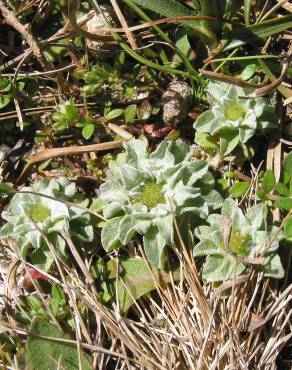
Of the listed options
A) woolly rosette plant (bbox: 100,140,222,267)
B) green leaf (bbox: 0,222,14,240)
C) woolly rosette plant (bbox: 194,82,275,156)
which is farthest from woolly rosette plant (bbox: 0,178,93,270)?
woolly rosette plant (bbox: 194,82,275,156)

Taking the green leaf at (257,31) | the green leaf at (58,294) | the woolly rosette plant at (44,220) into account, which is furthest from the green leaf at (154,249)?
the green leaf at (257,31)

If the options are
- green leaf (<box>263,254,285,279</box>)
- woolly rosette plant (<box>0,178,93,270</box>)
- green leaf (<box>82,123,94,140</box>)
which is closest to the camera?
green leaf (<box>263,254,285,279</box>)

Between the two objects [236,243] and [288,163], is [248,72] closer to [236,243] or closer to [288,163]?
[288,163]

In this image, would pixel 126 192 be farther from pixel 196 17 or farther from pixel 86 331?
pixel 196 17

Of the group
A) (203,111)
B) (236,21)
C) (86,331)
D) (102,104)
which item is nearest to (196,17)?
(236,21)

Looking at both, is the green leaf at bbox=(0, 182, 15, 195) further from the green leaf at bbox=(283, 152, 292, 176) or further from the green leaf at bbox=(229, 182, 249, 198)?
the green leaf at bbox=(283, 152, 292, 176)

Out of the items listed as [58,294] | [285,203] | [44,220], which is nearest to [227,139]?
[285,203]

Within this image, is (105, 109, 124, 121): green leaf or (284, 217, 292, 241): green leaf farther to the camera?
(105, 109, 124, 121): green leaf
